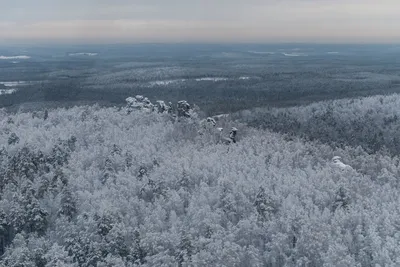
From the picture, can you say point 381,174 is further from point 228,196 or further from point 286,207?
point 228,196

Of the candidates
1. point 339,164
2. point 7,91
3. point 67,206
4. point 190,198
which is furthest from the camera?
point 7,91

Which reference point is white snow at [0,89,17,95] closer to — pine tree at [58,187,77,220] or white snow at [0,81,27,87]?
white snow at [0,81,27,87]

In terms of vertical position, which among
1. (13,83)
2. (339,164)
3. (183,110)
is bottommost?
(13,83)

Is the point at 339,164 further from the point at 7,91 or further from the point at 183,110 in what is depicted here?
the point at 7,91

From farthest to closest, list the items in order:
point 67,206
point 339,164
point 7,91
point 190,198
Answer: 1. point 7,91
2. point 339,164
3. point 190,198
4. point 67,206

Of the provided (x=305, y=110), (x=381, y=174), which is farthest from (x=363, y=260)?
(x=305, y=110)

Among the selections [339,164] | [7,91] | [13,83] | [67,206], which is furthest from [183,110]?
[13,83]

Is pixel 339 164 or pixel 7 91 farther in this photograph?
pixel 7 91

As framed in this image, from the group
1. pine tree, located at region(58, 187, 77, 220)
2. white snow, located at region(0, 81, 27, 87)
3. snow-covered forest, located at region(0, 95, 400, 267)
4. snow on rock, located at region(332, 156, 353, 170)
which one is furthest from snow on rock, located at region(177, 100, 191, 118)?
white snow, located at region(0, 81, 27, 87)

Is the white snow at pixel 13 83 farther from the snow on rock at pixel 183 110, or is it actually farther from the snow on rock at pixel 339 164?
the snow on rock at pixel 339 164

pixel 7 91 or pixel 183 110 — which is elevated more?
pixel 183 110
